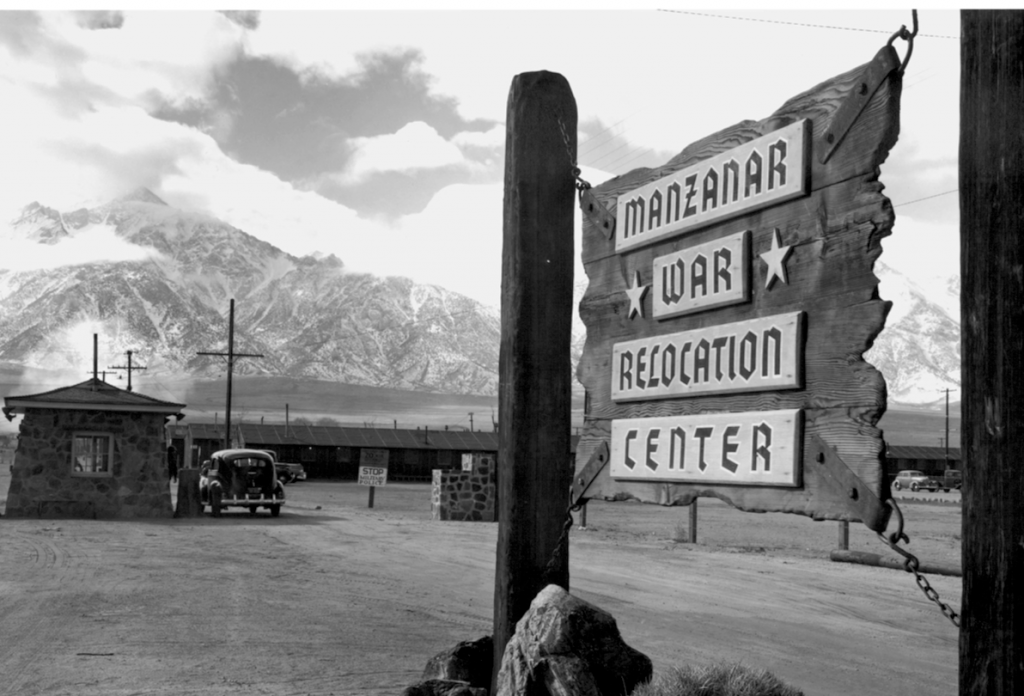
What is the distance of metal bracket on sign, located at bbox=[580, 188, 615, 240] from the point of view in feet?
14.2

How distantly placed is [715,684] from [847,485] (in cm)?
112

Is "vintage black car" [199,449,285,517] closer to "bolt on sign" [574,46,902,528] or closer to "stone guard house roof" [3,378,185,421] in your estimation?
"stone guard house roof" [3,378,185,421]

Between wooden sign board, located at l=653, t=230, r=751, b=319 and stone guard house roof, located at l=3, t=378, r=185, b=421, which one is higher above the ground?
wooden sign board, located at l=653, t=230, r=751, b=319

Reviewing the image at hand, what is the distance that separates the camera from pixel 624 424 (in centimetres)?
412

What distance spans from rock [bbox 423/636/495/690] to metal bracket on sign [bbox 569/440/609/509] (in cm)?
81

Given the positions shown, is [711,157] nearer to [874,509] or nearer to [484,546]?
[874,509]

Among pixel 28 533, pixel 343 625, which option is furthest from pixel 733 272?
pixel 28 533

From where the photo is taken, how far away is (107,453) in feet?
76.6

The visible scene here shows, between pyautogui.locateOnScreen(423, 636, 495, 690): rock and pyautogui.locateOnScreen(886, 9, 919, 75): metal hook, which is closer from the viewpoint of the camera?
pyautogui.locateOnScreen(886, 9, 919, 75): metal hook

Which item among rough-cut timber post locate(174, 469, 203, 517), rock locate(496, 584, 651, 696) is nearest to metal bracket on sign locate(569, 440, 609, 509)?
rock locate(496, 584, 651, 696)

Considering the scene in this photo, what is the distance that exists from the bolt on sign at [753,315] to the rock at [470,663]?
0.97 metres

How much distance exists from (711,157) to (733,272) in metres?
0.48

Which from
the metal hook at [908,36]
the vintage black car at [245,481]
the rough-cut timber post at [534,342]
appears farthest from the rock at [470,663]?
the vintage black car at [245,481]

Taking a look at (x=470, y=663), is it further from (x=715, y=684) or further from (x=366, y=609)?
(x=366, y=609)
